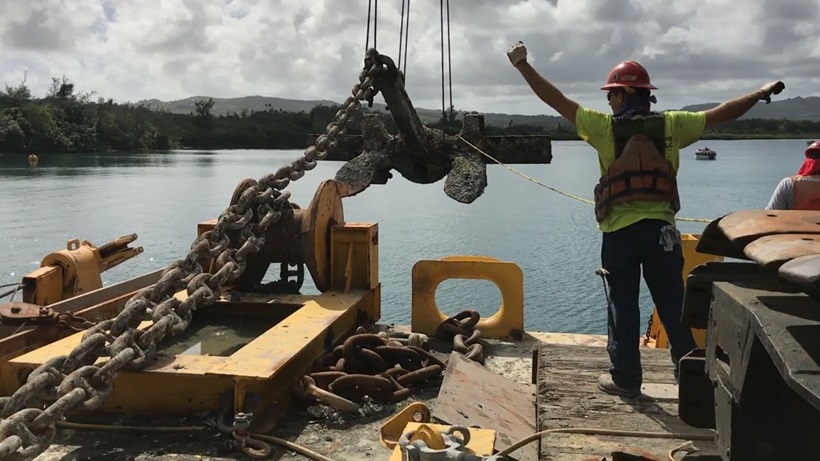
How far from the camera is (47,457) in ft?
12.3

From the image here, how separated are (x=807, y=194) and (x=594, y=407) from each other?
2.62 m

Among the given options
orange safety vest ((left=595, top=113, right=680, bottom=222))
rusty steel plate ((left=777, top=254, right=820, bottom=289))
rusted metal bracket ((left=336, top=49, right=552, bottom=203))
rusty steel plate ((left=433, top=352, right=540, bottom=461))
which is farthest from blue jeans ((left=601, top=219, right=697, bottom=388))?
rusted metal bracket ((left=336, top=49, right=552, bottom=203))

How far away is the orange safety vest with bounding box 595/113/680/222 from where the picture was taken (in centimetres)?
372

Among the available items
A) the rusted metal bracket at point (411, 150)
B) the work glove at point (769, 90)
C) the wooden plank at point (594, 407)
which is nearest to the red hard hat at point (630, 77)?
the work glove at point (769, 90)

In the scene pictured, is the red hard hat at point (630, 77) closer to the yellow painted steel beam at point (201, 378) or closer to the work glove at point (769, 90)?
the work glove at point (769, 90)

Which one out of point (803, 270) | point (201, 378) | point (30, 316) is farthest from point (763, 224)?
point (30, 316)

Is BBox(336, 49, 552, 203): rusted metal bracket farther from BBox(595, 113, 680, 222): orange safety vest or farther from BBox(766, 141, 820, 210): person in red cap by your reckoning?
BBox(595, 113, 680, 222): orange safety vest

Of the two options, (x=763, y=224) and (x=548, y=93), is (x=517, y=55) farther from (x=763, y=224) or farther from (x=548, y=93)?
(x=763, y=224)

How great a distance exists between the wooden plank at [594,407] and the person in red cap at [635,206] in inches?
5.3

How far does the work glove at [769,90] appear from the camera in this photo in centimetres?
→ 403

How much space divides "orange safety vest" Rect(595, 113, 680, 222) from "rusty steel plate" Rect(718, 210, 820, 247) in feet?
4.63

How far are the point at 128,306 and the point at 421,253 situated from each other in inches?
612

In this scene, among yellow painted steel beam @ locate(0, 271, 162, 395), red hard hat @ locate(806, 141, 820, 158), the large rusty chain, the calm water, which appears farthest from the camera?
the calm water

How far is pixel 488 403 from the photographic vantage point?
4301 millimetres
